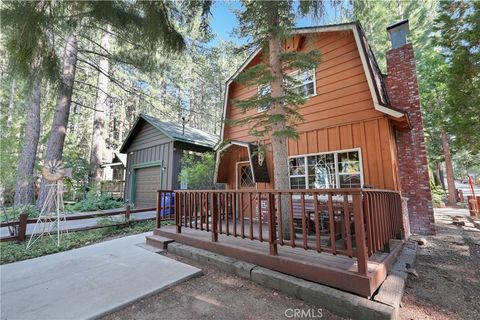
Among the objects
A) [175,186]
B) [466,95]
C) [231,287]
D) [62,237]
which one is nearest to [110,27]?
[231,287]

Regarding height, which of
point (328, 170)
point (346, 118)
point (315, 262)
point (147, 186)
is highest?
point (346, 118)

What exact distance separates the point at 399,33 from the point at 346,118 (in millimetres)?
3335

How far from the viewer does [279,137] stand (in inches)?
160

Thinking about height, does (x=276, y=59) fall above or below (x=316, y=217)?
above

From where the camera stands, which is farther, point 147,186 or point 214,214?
point 147,186

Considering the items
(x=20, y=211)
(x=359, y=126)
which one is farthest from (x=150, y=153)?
(x=359, y=126)

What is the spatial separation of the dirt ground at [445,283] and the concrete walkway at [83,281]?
2.91m

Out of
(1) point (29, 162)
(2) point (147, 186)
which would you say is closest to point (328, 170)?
(2) point (147, 186)

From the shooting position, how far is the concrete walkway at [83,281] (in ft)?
8.09

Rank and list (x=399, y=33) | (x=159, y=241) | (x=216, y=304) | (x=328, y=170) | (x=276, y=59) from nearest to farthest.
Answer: (x=216, y=304) → (x=276, y=59) → (x=159, y=241) → (x=328, y=170) → (x=399, y=33)

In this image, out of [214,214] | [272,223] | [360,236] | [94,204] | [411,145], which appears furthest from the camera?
[94,204]

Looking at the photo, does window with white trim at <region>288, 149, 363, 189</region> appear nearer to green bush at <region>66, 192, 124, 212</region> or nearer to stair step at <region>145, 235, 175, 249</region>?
stair step at <region>145, 235, 175, 249</region>

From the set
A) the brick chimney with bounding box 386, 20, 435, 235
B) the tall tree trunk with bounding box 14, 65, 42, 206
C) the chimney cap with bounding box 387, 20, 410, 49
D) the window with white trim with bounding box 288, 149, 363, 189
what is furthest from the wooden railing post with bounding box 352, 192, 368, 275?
the tall tree trunk with bounding box 14, 65, 42, 206

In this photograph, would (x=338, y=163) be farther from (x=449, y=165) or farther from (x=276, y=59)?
(x=449, y=165)
